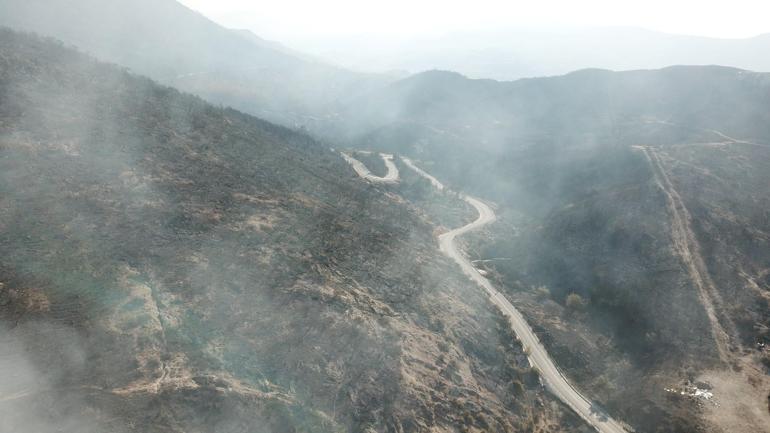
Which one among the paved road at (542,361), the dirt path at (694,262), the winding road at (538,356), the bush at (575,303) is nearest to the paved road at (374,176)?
the winding road at (538,356)

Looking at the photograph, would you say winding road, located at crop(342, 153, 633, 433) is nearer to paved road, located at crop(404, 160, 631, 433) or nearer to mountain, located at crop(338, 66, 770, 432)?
paved road, located at crop(404, 160, 631, 433)

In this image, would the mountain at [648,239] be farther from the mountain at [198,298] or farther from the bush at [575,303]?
the mountain at [198,298]

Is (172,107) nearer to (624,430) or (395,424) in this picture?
(395,424)

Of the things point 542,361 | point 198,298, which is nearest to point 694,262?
point 542,361

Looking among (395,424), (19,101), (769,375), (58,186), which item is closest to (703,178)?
(769,375)

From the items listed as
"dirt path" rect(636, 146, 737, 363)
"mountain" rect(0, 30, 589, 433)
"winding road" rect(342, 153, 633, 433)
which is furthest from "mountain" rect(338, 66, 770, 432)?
"mountain" rect(0, 30, 589, 433)

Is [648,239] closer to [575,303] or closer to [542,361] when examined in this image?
[575,303]
